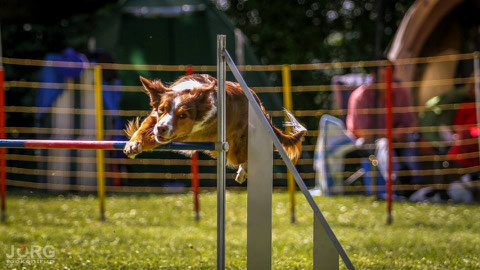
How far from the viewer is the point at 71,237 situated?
5453 millimetres

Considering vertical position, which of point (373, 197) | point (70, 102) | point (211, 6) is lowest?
point (373, 197)

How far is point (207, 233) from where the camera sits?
19.2 ft

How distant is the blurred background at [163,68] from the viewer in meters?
8.41

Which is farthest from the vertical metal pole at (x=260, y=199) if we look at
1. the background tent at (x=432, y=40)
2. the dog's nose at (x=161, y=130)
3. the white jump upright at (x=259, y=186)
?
the background tent at (x=432, y=40)

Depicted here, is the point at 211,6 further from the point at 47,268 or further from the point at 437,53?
the point at 47,268

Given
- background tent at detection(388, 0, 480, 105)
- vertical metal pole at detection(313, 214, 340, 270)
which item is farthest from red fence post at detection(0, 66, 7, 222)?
background tent at detection(388, 0, 480, 105)

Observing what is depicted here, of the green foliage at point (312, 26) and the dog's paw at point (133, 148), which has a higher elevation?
the green foliage at point (312, 26)

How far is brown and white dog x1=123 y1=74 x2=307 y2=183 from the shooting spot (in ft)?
9.89

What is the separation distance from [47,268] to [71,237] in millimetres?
1447

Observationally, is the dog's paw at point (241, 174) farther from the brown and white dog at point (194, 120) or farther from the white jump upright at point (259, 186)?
the white jump upright at point (259, 186)

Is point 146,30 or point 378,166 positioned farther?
point 146,30

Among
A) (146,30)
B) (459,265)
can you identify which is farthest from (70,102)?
(459,265)

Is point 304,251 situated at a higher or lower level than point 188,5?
lower

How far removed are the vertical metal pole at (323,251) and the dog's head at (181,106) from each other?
25.5 inches
